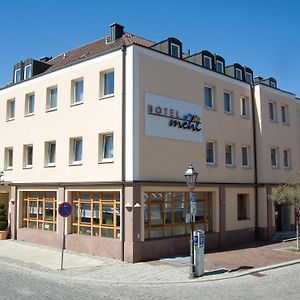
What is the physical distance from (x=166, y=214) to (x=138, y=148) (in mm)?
3640

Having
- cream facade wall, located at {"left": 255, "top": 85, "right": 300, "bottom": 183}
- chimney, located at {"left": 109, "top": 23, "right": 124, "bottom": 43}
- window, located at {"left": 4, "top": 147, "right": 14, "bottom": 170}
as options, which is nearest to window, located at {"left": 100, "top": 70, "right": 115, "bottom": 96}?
chimney, located at {"left": 109, "top": 23, "right": 124, "bottom": 43}

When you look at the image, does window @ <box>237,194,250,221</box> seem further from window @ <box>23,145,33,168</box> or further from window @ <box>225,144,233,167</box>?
window @ <box>23,145,33,168</box>

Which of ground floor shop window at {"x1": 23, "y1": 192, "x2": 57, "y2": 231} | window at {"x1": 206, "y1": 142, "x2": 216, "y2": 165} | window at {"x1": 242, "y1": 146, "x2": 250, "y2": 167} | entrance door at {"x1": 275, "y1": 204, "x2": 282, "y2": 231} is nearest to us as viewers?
window at {"x1": 206, "y1": 142, "x2": 216, "y2": 165}

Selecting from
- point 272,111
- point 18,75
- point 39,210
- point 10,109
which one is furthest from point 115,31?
point 272,111

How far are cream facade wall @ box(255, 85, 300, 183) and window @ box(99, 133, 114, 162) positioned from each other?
10.2 metres

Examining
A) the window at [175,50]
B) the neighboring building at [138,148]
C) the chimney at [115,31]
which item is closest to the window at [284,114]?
the neighboring building at [138,148]

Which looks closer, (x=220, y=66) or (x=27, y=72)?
(x=27, y=72)

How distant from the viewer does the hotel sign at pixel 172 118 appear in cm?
1847

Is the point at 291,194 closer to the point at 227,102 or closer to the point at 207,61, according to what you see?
the point at 227,102

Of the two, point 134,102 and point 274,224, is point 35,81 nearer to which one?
Result: point 134,102

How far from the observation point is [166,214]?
1925 cm

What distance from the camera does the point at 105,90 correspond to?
19484mm

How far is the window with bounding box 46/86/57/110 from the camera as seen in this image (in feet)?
72.8

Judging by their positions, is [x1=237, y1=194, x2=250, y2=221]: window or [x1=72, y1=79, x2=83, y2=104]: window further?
[x1=237, y1=194, x2=250, y2=221]: window
